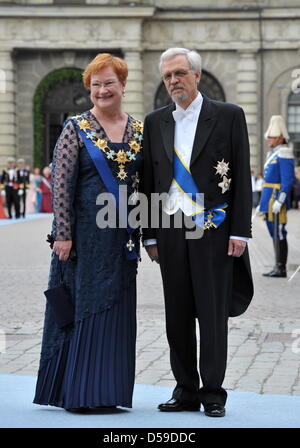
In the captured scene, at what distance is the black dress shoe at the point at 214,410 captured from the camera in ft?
18.7

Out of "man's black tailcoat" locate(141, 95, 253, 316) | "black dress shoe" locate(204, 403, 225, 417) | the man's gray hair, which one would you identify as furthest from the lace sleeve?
"black dress shoe" locate(204, 403, 225, 417)

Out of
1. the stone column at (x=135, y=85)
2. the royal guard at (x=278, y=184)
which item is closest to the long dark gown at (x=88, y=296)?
the royal guard at (x=278, y=184)

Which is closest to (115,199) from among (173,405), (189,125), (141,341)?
(189,125)

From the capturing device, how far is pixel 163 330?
30.3 ft

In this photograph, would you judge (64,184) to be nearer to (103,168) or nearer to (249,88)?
(103,168)

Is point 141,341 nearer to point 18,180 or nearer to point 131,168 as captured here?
point 131,168

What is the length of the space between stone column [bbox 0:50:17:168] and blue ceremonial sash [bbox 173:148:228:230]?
34654 millimetres

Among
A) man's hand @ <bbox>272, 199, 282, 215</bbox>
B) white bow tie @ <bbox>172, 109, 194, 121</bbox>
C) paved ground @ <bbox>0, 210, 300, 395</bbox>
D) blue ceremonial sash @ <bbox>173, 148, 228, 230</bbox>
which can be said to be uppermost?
white bow tie @ <bbox>172, 109, 194, 121</bbox>

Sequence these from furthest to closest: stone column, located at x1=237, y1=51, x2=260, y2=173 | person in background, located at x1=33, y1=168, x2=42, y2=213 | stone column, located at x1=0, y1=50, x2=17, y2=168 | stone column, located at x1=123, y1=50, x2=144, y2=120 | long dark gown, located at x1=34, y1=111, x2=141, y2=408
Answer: stone column, located at x1=237, y1=51, x2=260, y2=173, stone column, located at x1=0, y1=50, x2=17, y2=168, stone column, located at x1=123, y1=50, x2=144, y2=120, person in background, located at x1=33, y1=168, x2=42, y2=213, long dark gown, located at x1=34, y1=111, x2=141, y2=408

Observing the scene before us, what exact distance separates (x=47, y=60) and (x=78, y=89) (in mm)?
1680

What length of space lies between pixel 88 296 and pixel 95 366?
39cm

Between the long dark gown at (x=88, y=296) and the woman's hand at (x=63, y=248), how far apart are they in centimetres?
3

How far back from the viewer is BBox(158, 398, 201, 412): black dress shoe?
5.90m

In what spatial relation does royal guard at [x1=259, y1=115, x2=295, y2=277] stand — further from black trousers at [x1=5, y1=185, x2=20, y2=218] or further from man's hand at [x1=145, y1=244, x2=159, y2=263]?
black trousers at [x1=5, y1=185, x2=20, y2=218]
